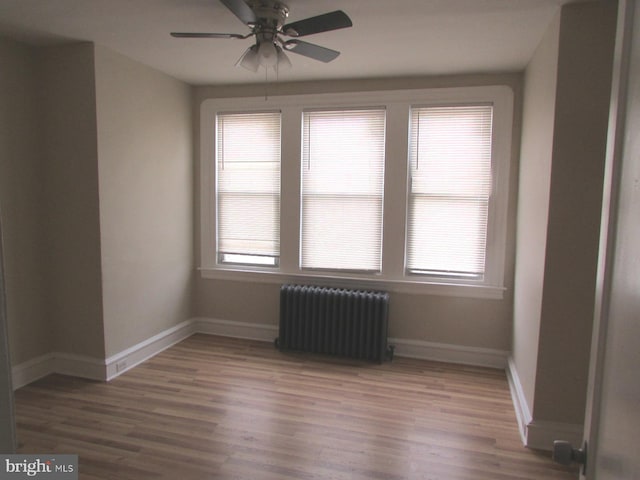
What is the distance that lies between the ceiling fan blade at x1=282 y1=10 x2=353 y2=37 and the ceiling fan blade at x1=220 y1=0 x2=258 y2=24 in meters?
0.20

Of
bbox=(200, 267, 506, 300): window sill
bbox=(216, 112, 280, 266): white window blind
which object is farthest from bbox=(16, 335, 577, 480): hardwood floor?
bbox=(216, 112, 280, 266): white window blind

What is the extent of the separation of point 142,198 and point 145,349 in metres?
1.37

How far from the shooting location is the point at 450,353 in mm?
3789

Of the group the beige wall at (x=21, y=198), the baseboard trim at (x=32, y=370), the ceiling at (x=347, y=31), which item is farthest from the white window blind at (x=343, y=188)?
the baseboard trim at (x=32, y=370)

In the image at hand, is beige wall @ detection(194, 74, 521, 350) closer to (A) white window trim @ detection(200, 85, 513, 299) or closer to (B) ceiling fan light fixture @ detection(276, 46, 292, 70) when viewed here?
(A) white window trim @ detection(200, 85, 513, 299)

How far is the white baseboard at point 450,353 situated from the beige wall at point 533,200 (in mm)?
343

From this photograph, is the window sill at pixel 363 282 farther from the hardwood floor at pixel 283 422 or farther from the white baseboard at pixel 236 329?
the hardwood floor at pixel 283 422

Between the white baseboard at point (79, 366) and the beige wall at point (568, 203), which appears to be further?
the white baseboard at point (79, 366)

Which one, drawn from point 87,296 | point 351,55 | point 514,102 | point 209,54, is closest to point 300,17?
point 351,55

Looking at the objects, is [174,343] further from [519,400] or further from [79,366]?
[519,400]

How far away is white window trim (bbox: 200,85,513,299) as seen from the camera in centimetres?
356

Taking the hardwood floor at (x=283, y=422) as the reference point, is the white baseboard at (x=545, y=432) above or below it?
above

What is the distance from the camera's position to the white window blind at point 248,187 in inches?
163

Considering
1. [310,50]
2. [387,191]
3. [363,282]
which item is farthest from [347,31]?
[363,282]
